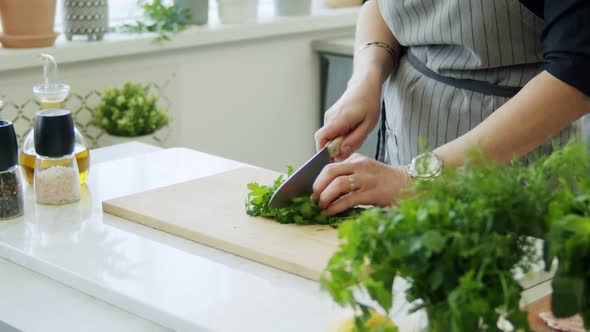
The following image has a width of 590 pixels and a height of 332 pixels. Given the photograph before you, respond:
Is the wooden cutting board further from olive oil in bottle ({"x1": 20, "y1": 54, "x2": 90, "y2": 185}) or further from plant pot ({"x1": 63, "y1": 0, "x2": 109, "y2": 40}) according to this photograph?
plant pot ({"x1": 63, "y1": 0, "x2": 109, "y2": 40})

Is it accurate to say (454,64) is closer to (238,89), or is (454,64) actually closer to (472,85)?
(472,85)

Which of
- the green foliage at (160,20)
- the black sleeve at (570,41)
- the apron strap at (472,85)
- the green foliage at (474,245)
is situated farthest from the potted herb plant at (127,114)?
the green foliage at (474,245)

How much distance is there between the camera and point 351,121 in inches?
60.5

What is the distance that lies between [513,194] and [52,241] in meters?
0.84

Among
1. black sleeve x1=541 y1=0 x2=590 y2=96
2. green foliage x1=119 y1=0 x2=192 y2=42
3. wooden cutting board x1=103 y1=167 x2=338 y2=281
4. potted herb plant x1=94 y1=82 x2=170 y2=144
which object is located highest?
black sleeve x1=541 y1=0 x2=590 y2=96

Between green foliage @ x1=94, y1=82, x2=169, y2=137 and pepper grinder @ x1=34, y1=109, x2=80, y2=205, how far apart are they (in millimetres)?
1212

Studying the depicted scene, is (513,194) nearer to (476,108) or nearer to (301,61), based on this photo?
(476,108)

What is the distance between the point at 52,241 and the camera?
134 cm

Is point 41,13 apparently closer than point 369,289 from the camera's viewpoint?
No

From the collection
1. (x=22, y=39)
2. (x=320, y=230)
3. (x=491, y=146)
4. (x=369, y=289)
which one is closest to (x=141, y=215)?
(x=320, y=230)

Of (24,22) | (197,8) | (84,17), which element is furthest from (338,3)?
(24,22)

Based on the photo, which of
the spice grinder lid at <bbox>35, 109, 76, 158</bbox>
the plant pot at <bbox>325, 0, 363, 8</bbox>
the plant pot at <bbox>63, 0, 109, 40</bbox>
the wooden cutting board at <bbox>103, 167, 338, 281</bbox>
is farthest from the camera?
the plant pot at <bbox>325, 0, 363, 8</bbox>

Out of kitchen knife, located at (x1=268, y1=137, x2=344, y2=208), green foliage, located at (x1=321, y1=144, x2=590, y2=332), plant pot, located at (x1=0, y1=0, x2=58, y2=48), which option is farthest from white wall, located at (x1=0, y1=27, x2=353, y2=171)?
green foliage, located at (x1=321, y1=144, x2=590, y2=332)

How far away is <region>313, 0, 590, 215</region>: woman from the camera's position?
1325 millimetres
